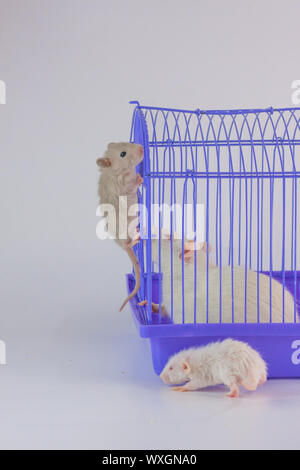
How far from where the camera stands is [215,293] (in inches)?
218

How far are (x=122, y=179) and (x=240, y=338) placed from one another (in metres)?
1.72

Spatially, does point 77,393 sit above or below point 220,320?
below

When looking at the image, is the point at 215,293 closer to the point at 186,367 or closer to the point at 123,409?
the point at 186,367

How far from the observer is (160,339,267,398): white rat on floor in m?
4.86

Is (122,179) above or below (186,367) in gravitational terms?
above

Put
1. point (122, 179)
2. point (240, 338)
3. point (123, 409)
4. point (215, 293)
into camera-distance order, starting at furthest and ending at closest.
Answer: point (122, 179) → point (215, 293) → point (240, 338) → point (123, 409)

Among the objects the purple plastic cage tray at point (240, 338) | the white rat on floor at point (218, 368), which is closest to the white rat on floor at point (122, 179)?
the purple plastic cage tray at point (240, 338)

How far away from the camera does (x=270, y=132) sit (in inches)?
314

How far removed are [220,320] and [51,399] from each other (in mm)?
1304

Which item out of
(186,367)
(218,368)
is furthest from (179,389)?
(218,368)

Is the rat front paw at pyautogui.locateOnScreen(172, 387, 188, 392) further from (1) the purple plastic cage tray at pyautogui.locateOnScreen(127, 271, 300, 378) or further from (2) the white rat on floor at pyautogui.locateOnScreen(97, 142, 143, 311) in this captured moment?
(2) the white rat on floor at pyautogui.locateOnScreen(97, 142, 143, 311)

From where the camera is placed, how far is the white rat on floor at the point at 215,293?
215 inches
